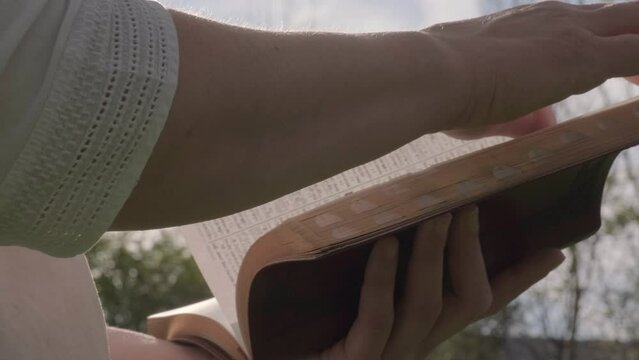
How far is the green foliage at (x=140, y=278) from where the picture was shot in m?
10.3

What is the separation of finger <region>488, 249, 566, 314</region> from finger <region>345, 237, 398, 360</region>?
177 mm

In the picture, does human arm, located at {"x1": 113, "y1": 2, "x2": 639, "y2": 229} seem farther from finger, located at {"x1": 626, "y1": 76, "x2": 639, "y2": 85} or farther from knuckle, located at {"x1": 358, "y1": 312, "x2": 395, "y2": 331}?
knuckle, located at {"x1": 358, "y1": 312, "x2": 395, "y2": 331}

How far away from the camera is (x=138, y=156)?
2.27ft

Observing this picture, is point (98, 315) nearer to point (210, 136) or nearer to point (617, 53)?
point (210, 136)

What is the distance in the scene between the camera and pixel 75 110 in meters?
0.67

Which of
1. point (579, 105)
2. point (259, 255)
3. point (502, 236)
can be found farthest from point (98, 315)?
point (579, 105)

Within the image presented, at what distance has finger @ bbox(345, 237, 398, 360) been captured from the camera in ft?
3.37

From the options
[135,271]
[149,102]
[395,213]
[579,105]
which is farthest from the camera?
[135,271]

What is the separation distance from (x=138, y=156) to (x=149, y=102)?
36 millimetres

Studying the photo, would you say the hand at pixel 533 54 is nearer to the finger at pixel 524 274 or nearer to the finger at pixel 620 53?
the finger at pixel 620 53

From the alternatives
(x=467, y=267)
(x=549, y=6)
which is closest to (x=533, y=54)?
(x=549, y=6)

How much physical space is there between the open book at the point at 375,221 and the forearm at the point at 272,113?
0.13 meters

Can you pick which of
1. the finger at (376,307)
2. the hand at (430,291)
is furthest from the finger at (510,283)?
the finger at (376,307)

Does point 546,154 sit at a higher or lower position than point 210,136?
lower
